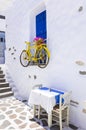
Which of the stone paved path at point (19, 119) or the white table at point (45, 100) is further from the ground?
the white table at point (45, 100)

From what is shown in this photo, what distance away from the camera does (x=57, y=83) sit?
4.71 meters

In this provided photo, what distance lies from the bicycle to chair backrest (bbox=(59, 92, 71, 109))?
1.49 metres

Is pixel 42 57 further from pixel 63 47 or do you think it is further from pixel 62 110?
pixel 62 110

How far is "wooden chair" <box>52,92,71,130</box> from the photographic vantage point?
379cm

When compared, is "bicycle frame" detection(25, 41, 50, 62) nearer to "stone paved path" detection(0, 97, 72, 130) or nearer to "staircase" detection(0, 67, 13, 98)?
"stone paved path" detection(0, 97, 72, 130)

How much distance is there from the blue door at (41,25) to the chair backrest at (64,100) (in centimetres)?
271

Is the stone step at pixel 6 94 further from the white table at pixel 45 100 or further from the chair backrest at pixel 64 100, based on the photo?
the chair backrest at pixel 64 100

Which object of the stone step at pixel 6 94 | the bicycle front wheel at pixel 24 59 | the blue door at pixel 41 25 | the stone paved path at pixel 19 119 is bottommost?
the stone paved path at pixel 19 119

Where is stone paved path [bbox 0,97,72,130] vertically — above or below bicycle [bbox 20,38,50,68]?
below

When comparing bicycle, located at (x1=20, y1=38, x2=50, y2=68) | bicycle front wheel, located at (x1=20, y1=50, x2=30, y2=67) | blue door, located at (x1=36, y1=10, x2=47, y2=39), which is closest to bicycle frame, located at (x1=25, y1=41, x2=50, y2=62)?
bicycle, located at (x1=20, y1=38, x2=50, y2=68)

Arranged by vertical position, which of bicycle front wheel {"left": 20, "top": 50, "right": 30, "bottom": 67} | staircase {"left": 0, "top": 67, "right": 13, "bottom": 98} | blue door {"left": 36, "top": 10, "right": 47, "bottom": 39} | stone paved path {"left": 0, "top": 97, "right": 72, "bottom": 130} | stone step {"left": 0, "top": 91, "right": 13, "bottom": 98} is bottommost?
stone paved path {"left": 0, "top": 97, "right": 72, "bottom": 130}

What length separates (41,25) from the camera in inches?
238

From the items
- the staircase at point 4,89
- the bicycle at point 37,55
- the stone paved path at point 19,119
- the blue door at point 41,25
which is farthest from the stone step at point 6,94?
the blue door at point 41,25

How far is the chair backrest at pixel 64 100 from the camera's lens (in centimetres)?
381
